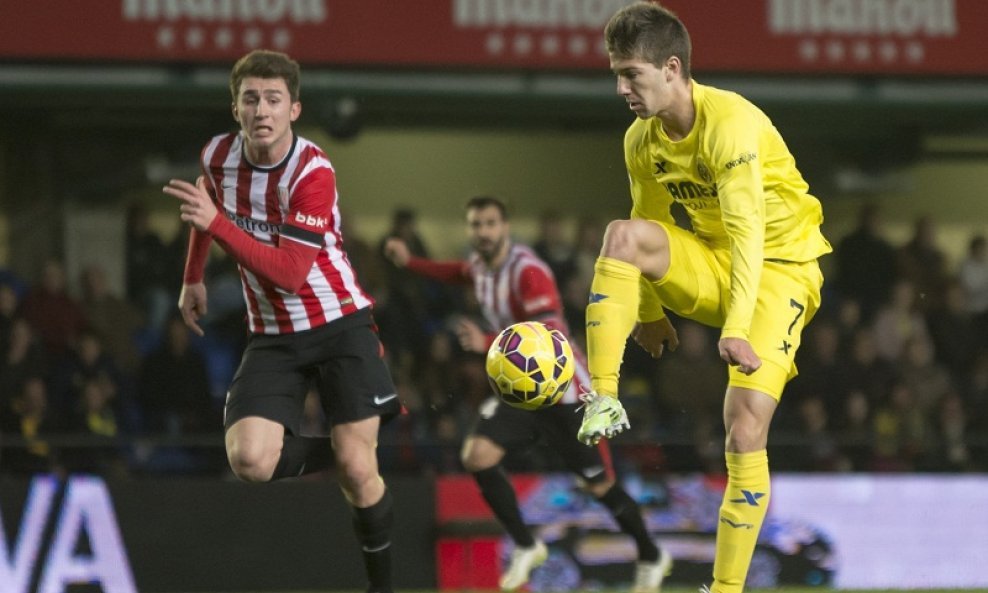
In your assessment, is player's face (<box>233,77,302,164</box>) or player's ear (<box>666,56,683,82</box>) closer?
player's ear (<box>666,56,683,82</box>)

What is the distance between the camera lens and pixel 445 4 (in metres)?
10.8

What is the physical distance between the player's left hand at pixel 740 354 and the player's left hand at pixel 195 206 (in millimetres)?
1747

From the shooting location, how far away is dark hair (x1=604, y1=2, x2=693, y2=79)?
5.60m

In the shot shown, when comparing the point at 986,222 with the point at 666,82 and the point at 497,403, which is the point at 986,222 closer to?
the point at 497,403

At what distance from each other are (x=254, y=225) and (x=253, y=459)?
2.81 ft

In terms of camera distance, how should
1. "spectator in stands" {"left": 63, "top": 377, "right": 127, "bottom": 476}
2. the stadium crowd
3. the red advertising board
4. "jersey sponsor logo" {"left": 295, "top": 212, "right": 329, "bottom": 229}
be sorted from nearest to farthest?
"jersey sponsor logo" {"left": 295, "top": 212, "right": 329, "bottom": 229} → "spectator in stands" {"left": 63, "top": 377, "right": 127, "bottom": 476} → the stadium crowd → the red advertising board

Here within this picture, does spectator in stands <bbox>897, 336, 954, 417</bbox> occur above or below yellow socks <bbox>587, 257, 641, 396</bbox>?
below

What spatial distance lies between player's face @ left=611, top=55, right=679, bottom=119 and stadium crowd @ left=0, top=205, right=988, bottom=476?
414 cm

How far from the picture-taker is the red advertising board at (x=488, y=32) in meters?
10.5

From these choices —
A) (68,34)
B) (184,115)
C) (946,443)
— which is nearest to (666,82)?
(946,443)

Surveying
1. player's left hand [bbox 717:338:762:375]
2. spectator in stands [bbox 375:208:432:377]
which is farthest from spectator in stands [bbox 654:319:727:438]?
player's left hand [bbox 717:338:762:375]

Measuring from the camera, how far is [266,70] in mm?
6137

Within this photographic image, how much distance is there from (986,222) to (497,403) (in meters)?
7.39

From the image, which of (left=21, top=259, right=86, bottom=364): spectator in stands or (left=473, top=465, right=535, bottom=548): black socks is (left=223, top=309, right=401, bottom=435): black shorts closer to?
(left=473, top=465, right=535, bottom=548): black socks
